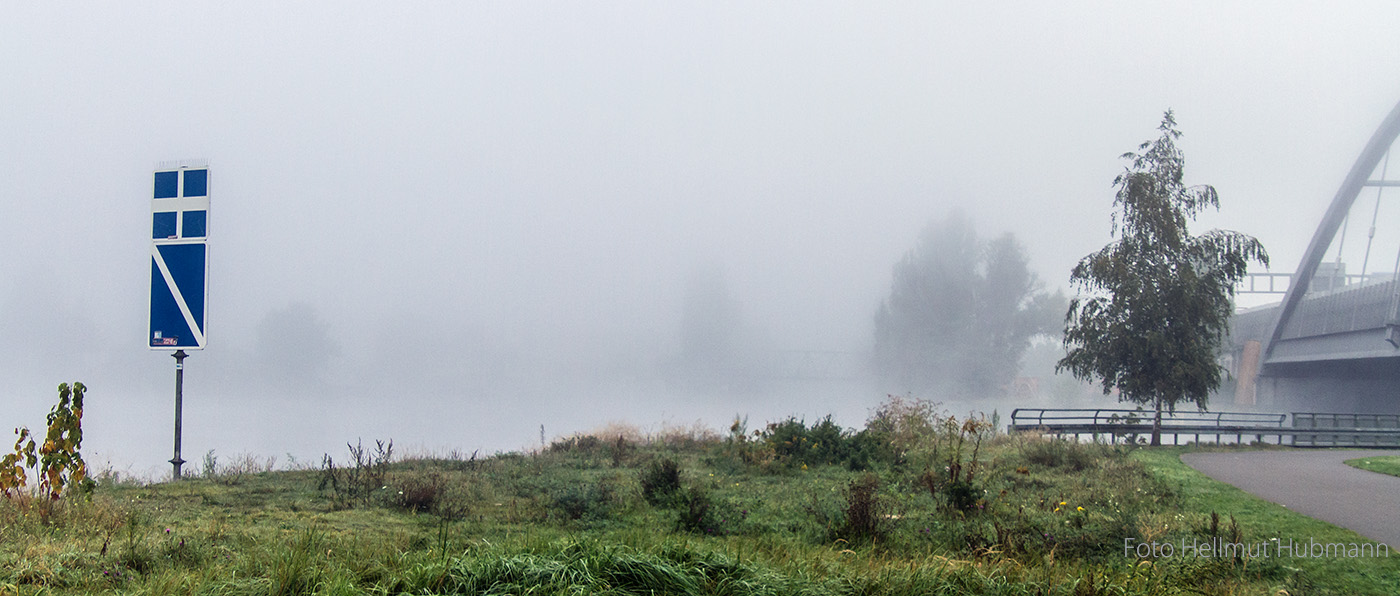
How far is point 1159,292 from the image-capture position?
23.1m

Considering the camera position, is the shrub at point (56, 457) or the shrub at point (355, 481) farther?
the shrub at point (355, 481)

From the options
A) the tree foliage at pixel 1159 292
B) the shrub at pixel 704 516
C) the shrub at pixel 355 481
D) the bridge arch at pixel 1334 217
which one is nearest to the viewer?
the shrub at pixel 704 516

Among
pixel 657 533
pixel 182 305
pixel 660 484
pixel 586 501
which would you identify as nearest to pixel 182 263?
pixel 182 305

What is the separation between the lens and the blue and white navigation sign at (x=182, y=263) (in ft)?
35.9

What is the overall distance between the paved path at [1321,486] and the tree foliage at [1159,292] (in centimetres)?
354

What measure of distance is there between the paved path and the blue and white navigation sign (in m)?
13.1

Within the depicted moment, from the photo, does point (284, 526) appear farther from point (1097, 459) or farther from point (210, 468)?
point (1097, 459)

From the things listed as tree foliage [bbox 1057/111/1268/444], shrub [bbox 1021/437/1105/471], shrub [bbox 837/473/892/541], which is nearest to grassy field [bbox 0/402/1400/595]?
shrub [bbox 837/473/892/541]

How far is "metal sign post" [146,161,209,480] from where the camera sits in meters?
10.9

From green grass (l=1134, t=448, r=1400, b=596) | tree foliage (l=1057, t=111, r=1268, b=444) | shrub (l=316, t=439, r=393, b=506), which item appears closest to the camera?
green grass (l=1134, t=448, r=1400, b=596)

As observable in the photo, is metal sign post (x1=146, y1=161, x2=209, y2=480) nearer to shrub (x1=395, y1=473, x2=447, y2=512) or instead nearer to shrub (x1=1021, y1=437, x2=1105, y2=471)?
shrub (x1=395, y1=473, x2=447, y2=512)

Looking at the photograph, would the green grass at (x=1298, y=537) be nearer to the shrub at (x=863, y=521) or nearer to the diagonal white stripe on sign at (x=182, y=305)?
the shrub at (x=863, y=521)

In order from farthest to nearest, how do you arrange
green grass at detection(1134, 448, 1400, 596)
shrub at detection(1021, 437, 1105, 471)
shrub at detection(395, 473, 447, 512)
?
1. shrub at detection(1021, 437, 1105, 471)
2. shrub at detection(395, 473, 447, 512)
3. green grass at detection(1134, 448, 1400, 596)

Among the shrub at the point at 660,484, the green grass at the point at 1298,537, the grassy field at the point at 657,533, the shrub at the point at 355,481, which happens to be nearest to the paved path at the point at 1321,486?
the green grass at the point at 1298,537
